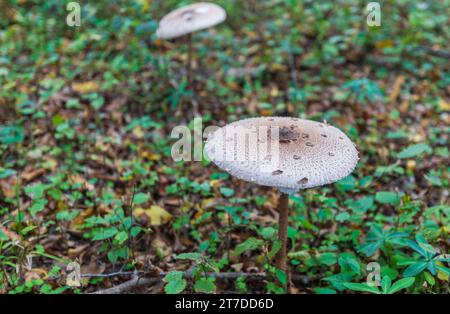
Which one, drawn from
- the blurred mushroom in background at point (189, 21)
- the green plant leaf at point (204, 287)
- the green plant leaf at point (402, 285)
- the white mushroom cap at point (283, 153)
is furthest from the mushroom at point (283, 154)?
the blurred mushroom in background at point (189, 21)

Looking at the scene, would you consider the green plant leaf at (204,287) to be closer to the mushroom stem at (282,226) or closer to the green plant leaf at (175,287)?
the green plant leaf at (175,287)

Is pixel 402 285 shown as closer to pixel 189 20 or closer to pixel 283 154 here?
pixel 283 154

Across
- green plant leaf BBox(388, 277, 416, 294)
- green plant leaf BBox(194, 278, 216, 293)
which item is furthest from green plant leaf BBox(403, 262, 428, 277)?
green plant leaf BBox(194, 278, 216, 293)

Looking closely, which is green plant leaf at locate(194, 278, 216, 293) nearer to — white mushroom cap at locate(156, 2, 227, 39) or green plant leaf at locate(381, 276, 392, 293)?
green plant leaf at locate(381, 276, 392, 293)

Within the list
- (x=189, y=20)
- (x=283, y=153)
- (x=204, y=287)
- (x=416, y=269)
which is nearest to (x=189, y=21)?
(x=189, y=20)

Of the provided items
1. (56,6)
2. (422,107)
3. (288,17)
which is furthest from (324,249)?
(56,6)
